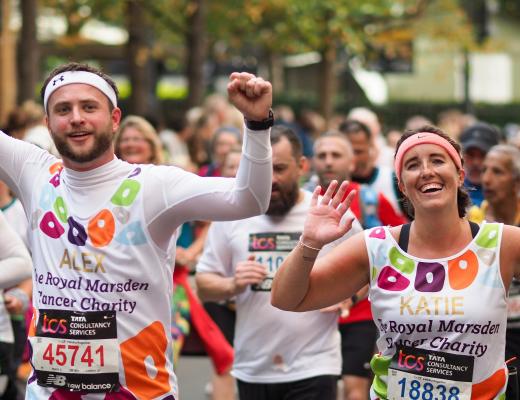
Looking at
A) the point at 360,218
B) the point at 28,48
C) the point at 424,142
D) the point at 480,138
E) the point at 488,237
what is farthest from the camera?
the point at 28,48

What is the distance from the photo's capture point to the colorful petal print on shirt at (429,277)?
5020 mm

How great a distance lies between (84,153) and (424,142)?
4.41 ft

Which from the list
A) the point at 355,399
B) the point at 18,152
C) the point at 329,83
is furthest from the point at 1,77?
the point at 18,152

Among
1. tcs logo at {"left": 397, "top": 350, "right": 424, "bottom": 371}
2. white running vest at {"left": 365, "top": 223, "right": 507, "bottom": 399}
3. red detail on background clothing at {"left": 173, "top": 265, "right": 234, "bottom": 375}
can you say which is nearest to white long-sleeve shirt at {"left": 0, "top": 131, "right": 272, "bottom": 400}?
white running vest at {"left": 365, "top": 223, "right": 507, "bottom": 399}

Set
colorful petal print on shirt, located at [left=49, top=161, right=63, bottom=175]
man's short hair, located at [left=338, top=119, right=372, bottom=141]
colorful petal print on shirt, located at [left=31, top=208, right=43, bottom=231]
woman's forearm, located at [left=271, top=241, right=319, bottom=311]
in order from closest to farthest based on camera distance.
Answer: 1. woman's forearm, located at [left=271, top=241, right=319, bottom=311]
2. colorful petal print on shirt, located at [left=31, top=208, right=43, bottom=231]
3. colorful petal print on shirt, located at [left=49, top=161, right=63, bottom=175]
4. man's short hair, located at [left=338, top=119, right=372, bottom=141]

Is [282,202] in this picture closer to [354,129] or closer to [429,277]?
[429,277]

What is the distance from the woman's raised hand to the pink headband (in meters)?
0.41

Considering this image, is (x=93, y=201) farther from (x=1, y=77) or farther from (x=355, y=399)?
(x=1, y=77)

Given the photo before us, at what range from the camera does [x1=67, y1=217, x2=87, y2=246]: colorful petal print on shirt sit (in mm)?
5273

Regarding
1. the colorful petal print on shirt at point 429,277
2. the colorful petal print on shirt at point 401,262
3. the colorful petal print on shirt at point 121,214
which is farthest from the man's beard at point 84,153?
the colorful petal print on shirt at point 429,277

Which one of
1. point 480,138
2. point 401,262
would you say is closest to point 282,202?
point 401,262

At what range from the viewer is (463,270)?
16.5 feet

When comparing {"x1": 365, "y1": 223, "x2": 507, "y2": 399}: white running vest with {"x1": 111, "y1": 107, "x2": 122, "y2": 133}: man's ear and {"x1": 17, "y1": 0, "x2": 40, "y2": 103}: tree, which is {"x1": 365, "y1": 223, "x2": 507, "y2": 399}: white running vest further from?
{"x1": 17, "y1": 0, "x2": 40, "y2": 103}: tree

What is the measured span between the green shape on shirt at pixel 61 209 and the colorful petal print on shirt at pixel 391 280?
1.29 meters
